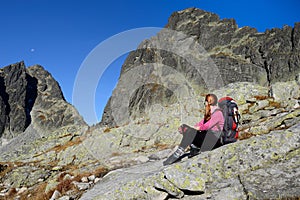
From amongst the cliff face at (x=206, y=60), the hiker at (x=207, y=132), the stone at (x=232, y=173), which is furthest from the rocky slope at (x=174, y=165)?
the cliff face at (x=206, y=60)

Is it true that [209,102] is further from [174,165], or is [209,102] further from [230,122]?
[174,165]

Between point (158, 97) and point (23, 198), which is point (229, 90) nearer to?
point (23, 198)

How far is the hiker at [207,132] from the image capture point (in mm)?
8742

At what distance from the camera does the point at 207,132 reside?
28.9 ft

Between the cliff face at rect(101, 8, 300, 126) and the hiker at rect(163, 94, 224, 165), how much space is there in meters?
92.8

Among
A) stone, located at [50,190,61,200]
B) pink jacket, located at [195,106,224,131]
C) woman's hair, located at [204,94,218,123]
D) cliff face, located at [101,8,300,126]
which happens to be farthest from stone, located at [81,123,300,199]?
cliff face, located at [101,8,300,126]

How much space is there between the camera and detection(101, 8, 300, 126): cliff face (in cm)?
12888

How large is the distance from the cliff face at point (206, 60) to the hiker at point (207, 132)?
304 feet

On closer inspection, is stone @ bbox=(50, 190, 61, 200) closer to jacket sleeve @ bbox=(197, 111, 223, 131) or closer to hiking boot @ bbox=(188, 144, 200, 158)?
hiking boot @ bbox=(188, 144, 200, 158)

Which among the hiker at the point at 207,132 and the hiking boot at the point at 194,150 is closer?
the hiker at the point at 207,132

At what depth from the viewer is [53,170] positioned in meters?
21.2

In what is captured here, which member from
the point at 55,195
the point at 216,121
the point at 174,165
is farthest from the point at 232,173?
the point at 55,195

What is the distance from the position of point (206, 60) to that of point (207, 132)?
6150 inches

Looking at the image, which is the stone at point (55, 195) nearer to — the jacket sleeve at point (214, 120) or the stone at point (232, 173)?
the stone at point (232, 173)
